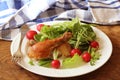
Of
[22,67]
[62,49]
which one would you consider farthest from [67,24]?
[22,67]

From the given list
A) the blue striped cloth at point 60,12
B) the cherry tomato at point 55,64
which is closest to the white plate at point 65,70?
the cherry tomato at point 55,64

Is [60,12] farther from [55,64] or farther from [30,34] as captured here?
→ [55,64]

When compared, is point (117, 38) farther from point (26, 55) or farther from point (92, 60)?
point (26, 55)

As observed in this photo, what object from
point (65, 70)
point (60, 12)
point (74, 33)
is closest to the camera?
point (65, 70)

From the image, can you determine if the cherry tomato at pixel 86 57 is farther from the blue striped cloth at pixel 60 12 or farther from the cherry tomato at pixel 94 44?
the blue striped cloth at pixel 60 12

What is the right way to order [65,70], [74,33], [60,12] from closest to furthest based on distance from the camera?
[65,70] < [74,33] < [60,12]

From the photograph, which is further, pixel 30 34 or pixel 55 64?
pixel 30 34

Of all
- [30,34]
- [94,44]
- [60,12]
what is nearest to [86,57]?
[94,44]
